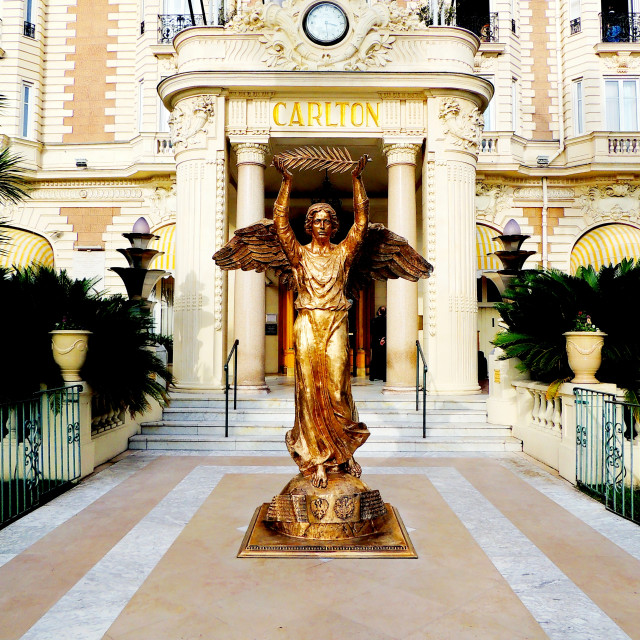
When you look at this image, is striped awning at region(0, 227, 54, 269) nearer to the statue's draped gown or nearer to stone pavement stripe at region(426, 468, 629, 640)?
the statue's draped gown

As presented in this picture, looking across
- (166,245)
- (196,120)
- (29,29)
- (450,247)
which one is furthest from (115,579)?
(29,29)

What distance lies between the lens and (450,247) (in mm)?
11539

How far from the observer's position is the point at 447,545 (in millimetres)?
4645

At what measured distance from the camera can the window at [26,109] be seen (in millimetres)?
18906

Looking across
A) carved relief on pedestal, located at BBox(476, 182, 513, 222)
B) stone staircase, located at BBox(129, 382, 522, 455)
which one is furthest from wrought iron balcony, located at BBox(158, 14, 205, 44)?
stone staircase, located at BBox(129, 382, 522, 455)

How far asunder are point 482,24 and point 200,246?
13296mm

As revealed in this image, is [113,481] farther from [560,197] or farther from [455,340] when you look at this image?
[560,197]

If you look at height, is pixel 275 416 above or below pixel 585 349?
below

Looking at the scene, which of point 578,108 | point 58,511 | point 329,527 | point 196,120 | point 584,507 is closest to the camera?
point 329,527

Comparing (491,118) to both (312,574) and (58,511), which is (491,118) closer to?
(58,511)

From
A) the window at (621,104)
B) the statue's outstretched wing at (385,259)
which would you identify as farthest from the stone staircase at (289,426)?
the window at (621,104)

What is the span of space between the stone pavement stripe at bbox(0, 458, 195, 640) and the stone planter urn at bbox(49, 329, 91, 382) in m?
1.44

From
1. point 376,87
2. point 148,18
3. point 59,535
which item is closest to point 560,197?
point 376,87

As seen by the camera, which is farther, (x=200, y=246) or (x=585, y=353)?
(x=200, y=246)
